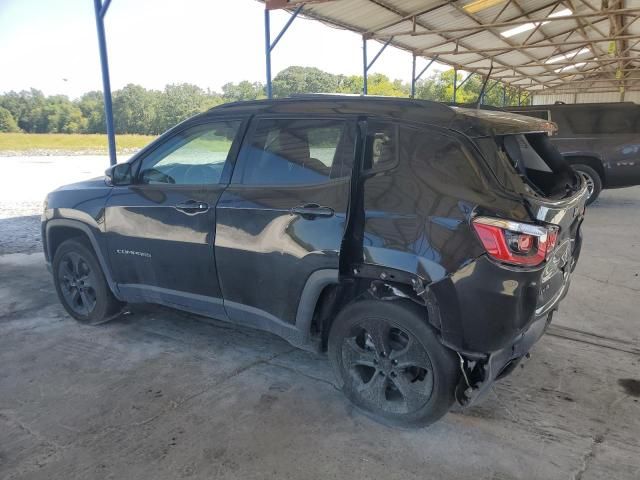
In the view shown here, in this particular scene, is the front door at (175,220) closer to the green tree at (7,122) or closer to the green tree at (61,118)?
the green tree at (61,118)

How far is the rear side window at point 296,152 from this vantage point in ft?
9.48

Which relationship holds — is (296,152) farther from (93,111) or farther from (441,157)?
(93,111)

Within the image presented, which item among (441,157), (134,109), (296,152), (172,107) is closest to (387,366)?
(441,157)

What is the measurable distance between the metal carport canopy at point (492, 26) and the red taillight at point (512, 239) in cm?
816

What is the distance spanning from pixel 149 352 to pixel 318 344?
1.48 m

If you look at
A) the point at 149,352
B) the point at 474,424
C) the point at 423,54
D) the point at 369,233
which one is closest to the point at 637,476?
the point at 474,424

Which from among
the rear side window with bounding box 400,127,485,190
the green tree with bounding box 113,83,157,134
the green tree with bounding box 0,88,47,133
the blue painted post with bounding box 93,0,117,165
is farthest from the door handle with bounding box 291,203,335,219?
the green tree with bounding box 0,88,47,133

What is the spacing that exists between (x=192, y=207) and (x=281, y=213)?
745 millimetres

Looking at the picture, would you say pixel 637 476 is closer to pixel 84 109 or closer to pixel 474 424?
pixel 474 424

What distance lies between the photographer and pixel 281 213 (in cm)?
298

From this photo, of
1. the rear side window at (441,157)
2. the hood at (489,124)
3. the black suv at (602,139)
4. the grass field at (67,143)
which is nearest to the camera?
the rear side window at (441,157)

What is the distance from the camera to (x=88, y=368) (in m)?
3.52

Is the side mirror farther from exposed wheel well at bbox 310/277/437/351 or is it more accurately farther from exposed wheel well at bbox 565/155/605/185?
exposed wheel well at bbox 565/155/605/185

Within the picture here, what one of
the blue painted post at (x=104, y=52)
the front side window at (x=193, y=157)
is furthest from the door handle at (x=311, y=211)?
the blue painted post at (x=104, y=52)
